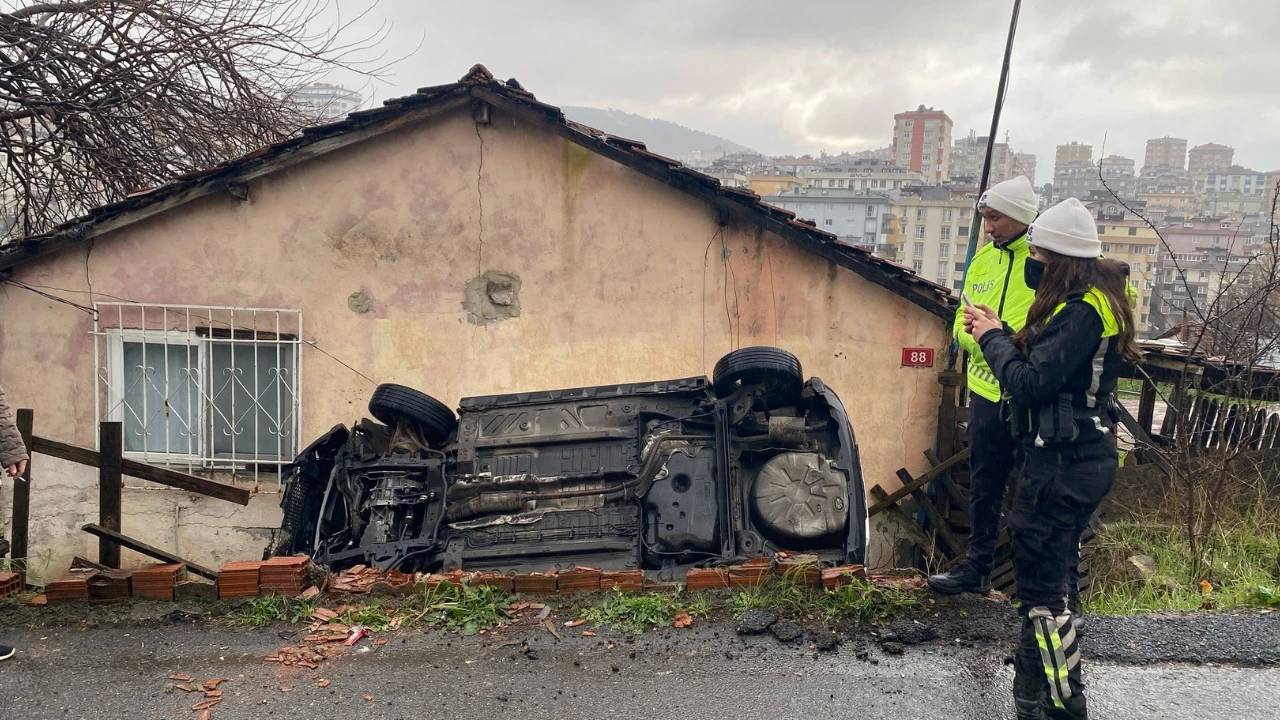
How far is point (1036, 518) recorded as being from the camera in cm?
318

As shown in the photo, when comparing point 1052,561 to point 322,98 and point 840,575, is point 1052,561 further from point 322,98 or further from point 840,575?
point 322,98

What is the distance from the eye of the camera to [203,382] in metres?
7.71

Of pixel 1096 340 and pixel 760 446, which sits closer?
pixel 1096 340

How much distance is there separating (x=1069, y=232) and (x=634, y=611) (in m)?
2.64

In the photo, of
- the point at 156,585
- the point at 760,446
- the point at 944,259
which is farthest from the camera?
the point at 944,259

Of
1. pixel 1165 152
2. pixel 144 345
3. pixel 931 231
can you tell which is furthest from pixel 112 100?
pixel 1165 152

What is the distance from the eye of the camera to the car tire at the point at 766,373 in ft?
16.4

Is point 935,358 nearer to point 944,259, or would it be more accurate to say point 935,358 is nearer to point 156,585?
point 156,585

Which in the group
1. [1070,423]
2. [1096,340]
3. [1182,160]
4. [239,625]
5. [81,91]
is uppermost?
[1182,160]

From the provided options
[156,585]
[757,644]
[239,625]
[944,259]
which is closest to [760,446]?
[757,644]

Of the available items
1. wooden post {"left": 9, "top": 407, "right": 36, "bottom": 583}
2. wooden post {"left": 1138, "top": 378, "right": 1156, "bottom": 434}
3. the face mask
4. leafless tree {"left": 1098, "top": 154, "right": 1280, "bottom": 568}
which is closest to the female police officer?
the face mask

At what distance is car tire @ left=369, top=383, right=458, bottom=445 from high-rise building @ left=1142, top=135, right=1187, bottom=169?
207168mm

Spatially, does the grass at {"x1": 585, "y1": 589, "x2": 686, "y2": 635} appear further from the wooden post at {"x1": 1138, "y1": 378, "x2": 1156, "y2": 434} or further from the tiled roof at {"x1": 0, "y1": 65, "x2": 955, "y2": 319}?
the wooden post at {"x1": 1138, "y1": 378, "x2": 1156, "y2": 434}

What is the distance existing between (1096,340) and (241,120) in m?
10.3
